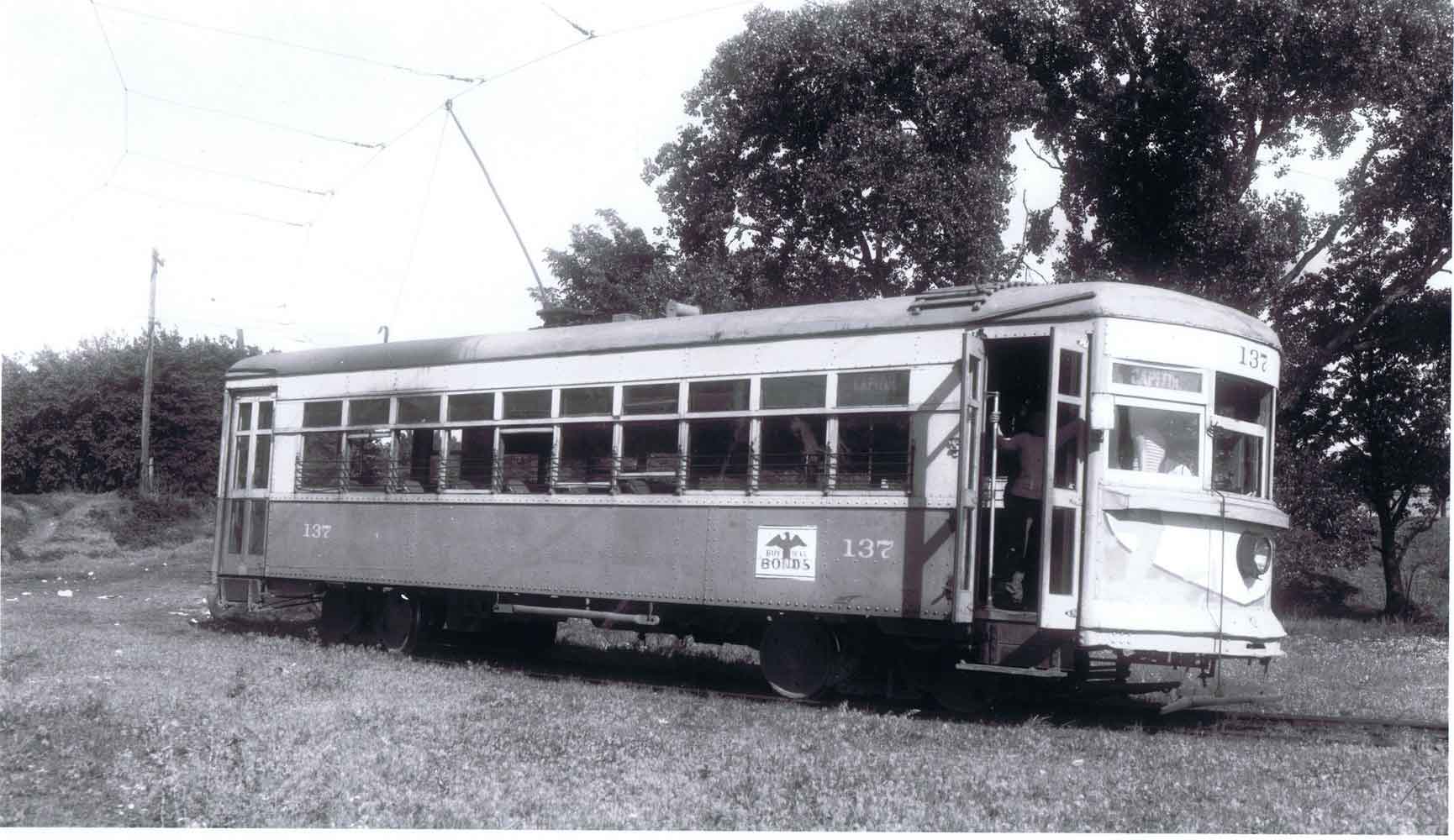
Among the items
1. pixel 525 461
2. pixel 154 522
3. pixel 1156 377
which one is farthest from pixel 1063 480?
pixel 154 522

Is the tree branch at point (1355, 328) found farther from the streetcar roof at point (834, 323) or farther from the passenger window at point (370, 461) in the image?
the passenger window at point (370, 461)

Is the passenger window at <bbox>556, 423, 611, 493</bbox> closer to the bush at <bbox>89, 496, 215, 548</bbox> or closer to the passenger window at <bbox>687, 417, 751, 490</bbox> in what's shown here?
the passenger window at <bbox>687, 417, 751, 490</bbox>

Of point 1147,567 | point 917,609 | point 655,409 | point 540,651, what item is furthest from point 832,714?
point 540,651

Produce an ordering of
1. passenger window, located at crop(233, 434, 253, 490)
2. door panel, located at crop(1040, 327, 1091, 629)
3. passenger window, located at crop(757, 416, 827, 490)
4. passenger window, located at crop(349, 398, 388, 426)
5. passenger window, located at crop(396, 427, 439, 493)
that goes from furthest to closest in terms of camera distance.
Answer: passenger window, located at crop(233, 434, 253, 490) < passenger window, located at crop(349, 398, 388, 426) < passenger window, located at crop(396, 427, 439, 493) < passenger window, located at crop(757, 416, 827, 490) < door panel, located at crop(1040, 327, 1091, 629)

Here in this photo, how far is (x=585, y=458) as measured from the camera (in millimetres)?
11609

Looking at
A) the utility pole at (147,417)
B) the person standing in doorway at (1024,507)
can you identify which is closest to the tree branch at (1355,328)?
the person standing in doorway at (1024,507)

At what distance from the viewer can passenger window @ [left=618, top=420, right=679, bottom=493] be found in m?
11.0

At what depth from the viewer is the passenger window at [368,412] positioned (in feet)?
43.3

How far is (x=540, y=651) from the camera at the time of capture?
14.0 m

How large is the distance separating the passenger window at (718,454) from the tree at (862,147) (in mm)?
7135

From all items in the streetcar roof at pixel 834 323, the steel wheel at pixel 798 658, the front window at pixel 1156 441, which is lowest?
the steel wheel at pixel 798 658

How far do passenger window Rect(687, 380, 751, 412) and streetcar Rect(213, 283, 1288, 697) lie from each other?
0.07 feet

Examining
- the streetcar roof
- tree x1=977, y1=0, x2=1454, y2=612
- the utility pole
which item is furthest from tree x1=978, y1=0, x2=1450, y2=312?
the utility pole

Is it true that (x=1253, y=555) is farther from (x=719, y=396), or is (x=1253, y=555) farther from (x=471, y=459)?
(x=471, y=459)
